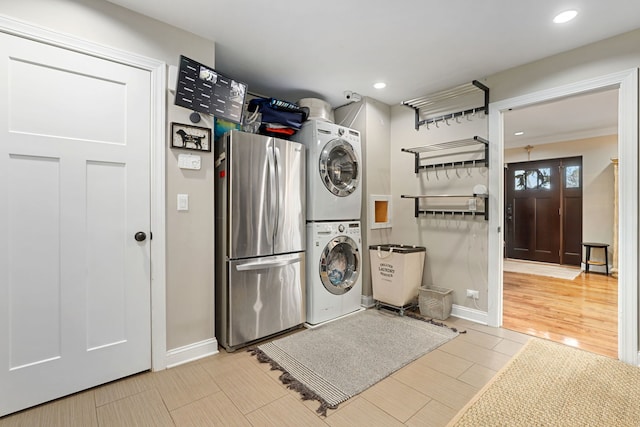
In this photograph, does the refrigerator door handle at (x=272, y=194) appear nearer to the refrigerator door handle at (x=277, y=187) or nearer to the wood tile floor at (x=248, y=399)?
the refrigerator door handle at (x=277, y=187)

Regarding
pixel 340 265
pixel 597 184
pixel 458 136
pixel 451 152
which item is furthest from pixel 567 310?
pixel 597 184

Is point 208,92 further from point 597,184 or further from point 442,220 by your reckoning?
point 597,184

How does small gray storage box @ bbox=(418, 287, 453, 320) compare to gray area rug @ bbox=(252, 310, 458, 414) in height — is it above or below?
above

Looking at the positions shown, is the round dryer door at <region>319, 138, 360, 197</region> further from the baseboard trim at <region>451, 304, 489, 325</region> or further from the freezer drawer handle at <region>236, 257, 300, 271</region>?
the baseboard trim at <region>451, 304, 489, 325</region>


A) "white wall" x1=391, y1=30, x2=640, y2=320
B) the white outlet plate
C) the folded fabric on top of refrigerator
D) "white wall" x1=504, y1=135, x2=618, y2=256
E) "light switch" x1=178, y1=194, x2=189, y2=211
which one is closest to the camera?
"light switch" x1=178, y1=194, x2=189, y2=211

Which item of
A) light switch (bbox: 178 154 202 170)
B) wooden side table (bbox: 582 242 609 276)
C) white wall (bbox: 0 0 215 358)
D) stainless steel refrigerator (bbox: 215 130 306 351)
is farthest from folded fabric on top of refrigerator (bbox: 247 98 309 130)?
wooden side table (bbox: 582 242 609 276)

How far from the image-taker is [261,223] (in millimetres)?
2455

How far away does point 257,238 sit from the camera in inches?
95.7

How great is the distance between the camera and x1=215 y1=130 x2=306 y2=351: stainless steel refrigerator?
2.31m

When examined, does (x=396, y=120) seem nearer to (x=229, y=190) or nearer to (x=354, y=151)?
(x=354, y=151)

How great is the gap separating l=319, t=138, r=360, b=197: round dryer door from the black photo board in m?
0.92

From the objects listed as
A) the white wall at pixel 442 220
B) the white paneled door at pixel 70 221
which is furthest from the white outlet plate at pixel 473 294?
the white paneled door at pixel 70 221

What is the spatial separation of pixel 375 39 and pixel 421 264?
2.28m

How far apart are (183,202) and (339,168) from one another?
62.9 inches
